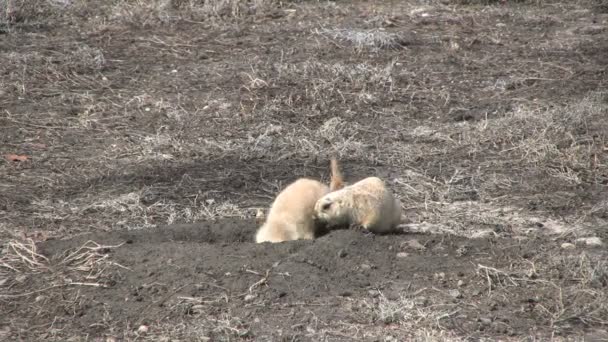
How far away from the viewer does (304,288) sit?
5164 mm

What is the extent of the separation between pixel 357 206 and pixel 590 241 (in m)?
1.59

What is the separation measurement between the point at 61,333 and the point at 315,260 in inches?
59.7

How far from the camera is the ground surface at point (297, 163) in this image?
5.02m

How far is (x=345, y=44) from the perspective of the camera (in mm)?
10375

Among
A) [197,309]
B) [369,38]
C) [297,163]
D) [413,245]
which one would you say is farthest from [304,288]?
[369,38]

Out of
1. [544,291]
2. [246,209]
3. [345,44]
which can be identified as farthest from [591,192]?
[345,44]

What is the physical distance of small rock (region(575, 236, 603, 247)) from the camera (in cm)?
600

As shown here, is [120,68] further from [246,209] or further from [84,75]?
[246,209]

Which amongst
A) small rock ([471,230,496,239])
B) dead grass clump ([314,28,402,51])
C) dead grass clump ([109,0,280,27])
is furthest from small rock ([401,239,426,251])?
dead grass clump ([109,0,280,27])

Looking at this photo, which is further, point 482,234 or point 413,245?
point 482,234

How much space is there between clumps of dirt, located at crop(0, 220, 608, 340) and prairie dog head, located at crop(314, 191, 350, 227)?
146mm

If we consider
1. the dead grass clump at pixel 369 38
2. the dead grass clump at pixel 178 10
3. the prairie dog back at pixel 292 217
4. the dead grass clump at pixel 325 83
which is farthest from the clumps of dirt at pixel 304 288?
the dead grass clump at pixel 178 10

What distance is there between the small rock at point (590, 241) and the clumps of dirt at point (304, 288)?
Answer: 128 millimetres

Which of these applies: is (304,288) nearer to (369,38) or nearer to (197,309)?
(197,309)
